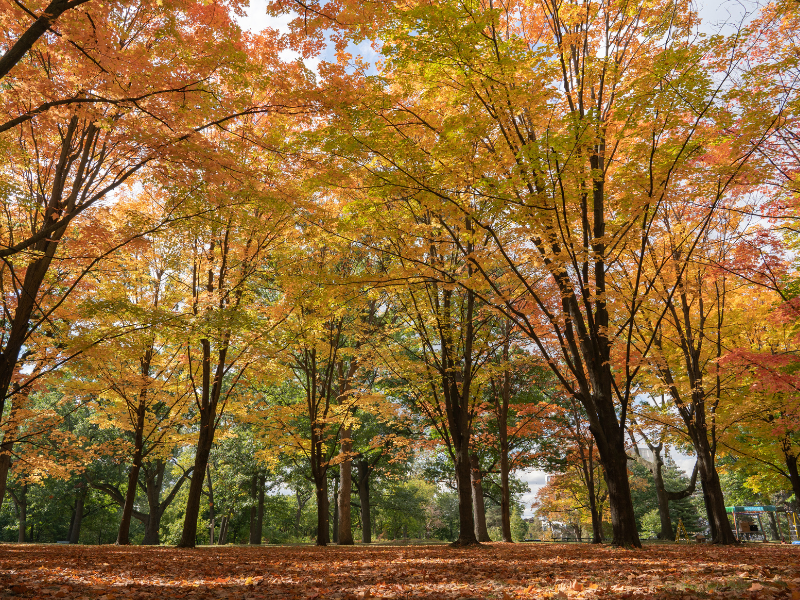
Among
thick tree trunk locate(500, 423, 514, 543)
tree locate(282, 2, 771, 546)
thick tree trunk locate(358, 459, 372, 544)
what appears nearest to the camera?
tree locate(282, 2, 771, 546)

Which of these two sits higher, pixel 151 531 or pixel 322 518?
A: pixel 322 518

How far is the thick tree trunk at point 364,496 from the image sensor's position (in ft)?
70.5

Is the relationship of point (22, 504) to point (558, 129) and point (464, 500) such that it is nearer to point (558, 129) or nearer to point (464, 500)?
point (464, 500)

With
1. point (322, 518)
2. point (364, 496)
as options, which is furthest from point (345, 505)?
point (364, 496)

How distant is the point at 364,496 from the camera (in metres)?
23.1

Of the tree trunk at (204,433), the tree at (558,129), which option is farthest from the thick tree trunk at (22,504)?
the tree at (558,129)

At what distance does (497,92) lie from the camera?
25.3ft

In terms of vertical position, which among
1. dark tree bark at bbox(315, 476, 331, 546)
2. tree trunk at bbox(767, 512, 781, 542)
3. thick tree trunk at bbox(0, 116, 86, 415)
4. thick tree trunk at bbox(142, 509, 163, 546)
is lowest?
tree trunk at bbox(767, 512, 781, 542)

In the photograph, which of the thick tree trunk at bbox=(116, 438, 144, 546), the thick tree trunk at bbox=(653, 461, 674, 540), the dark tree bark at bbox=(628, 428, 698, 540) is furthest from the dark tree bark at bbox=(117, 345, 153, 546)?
the thick tree trunk at bbox=(653, 461, 674, 540)

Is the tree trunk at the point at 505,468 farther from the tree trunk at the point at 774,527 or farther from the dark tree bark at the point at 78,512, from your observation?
the dark tree bark at the point at 78,512

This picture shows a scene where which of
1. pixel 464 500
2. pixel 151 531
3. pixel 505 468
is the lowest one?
pixel 151 531

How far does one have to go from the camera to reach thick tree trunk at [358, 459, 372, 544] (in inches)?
846

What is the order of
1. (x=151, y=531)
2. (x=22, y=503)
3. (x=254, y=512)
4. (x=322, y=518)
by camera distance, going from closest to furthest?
(x=322, y=518) → (x=151, y=531) → (x=254, y=512) → (x=22, y=503)

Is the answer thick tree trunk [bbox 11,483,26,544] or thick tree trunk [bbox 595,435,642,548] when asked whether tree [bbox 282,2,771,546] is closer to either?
thick tree trunk [bbox 595,435,642,548]
